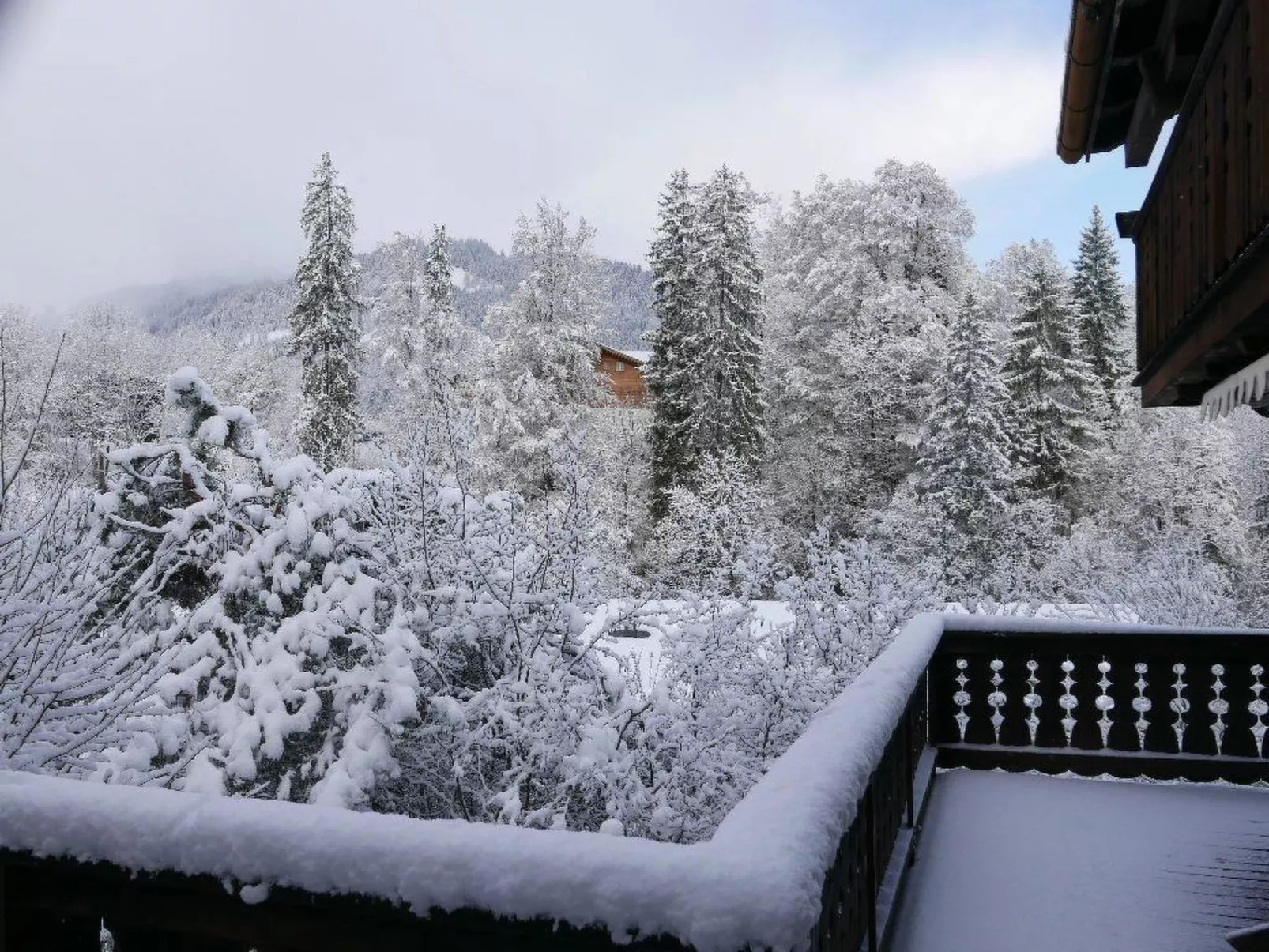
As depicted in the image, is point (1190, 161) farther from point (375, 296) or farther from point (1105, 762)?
point (375, 296)

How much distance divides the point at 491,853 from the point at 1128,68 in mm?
6290

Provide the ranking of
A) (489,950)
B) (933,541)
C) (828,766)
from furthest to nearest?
(933,541)
(828,766)
(489,950)

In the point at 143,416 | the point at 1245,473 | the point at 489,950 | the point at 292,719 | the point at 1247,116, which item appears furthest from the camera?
the point at 143,416

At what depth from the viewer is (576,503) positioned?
21.0ft

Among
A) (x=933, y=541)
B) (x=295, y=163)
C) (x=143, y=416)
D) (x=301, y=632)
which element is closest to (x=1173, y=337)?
(x=301, y=632)

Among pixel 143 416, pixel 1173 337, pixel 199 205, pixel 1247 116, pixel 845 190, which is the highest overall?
pixel 199 205

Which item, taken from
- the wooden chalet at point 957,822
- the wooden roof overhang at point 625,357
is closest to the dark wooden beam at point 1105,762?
the wooden chalet at point 957,822

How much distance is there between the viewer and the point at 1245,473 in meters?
27.5

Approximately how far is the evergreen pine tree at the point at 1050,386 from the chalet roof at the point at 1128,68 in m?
21.0

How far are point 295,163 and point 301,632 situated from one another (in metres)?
70.3

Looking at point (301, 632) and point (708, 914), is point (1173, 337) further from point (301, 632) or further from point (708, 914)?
point (301, 632)

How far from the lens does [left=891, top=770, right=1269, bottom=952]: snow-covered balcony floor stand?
330 cm

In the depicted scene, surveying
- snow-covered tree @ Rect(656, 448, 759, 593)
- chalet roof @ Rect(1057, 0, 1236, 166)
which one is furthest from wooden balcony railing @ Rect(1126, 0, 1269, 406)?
snow-covered tree @ Rect(656, 448, 759, 593)

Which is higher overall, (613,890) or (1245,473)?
(1245,473)
